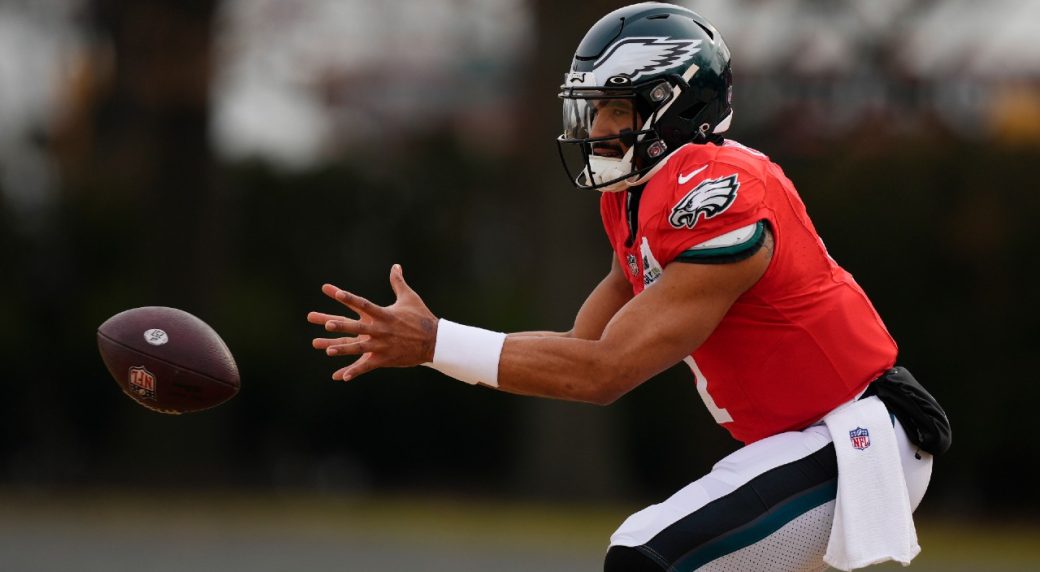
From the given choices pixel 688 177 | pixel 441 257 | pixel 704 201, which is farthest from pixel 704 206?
pixel 441 257

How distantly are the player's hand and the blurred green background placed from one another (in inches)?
325

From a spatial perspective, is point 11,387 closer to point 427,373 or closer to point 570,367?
point 427,373

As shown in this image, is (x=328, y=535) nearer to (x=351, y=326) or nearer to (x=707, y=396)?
(x=707, y=396)

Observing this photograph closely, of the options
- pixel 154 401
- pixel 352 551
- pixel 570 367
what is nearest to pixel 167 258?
pixel 352 551

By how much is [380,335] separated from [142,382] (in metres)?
1.07

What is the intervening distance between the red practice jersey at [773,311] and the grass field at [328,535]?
4.93m

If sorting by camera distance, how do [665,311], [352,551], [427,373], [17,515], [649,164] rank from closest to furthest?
[665,311]
[649,164]
[352,551]
[17,515]
[427,373]

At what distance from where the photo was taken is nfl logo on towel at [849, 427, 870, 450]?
4387 millimetres

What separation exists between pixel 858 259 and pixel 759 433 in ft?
34.4

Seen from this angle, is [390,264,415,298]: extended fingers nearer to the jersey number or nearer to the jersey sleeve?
the jersey sleeve

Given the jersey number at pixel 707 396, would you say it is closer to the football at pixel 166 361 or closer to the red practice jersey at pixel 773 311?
the red practice jersey at pixel 773 311

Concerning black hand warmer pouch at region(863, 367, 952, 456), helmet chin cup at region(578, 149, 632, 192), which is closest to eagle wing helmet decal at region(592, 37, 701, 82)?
helmet chin cup at region(578, 149, 632, 192)

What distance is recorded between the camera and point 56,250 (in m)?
16.7

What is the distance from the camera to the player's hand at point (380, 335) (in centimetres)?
420
